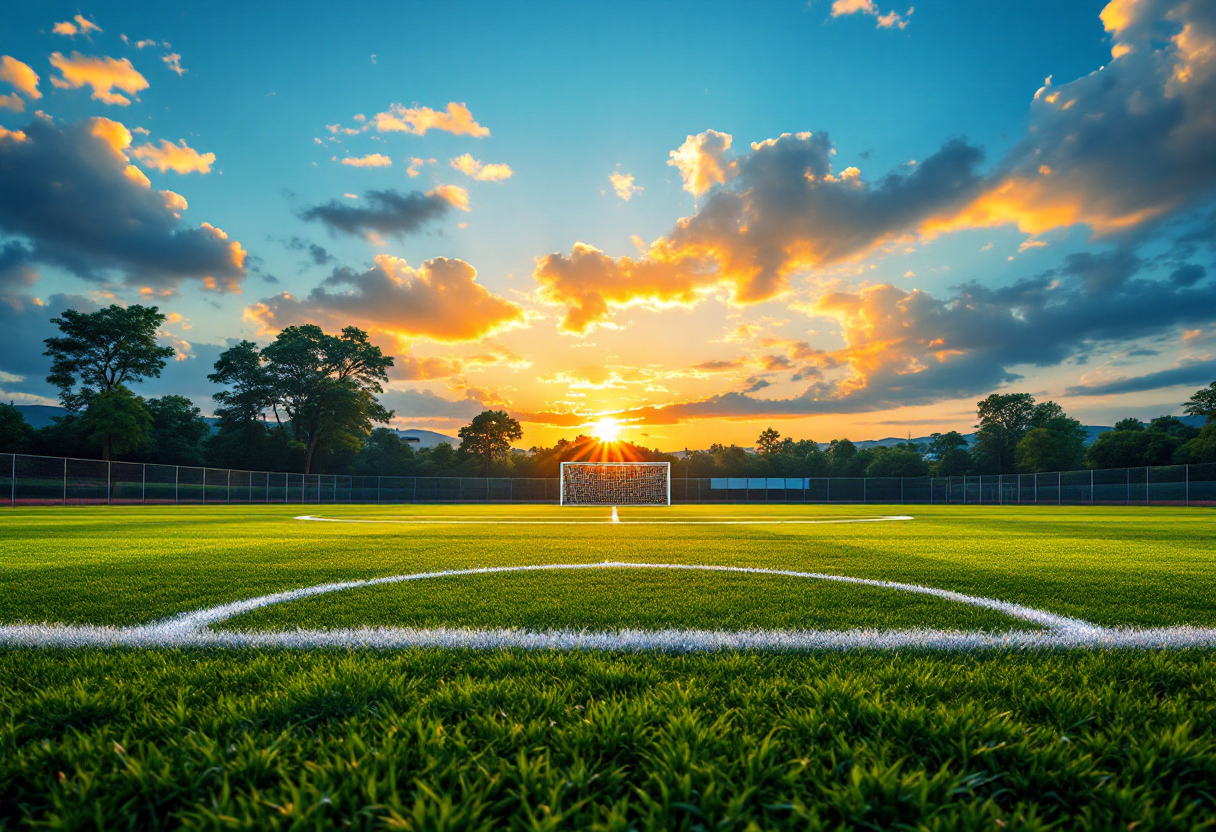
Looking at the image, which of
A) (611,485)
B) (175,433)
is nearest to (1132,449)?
(611,485)

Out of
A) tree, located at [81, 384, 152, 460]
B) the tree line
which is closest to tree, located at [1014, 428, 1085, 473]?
the tree line

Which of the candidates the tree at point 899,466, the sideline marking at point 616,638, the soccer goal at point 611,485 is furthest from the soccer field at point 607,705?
the tree at point 899,466

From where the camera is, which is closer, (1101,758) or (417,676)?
(1101,758)

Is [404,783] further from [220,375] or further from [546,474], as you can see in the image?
[546,474]

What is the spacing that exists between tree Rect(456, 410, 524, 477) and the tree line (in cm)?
11

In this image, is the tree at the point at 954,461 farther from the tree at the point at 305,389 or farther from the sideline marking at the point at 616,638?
the sideline marking at the point at 616,638

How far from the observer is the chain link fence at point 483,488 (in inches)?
830

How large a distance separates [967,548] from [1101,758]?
5.94 m

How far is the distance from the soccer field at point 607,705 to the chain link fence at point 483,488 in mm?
24704

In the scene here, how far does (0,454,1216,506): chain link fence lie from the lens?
69.2 feet

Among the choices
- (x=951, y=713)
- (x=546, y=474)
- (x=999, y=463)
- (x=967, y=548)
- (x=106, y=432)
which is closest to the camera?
(x=951, y=713)

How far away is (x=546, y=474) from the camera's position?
54.3 m

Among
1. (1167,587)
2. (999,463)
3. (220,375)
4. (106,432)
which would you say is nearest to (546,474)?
(220,375)

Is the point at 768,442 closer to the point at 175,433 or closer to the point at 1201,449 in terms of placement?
the point at 1201,449
